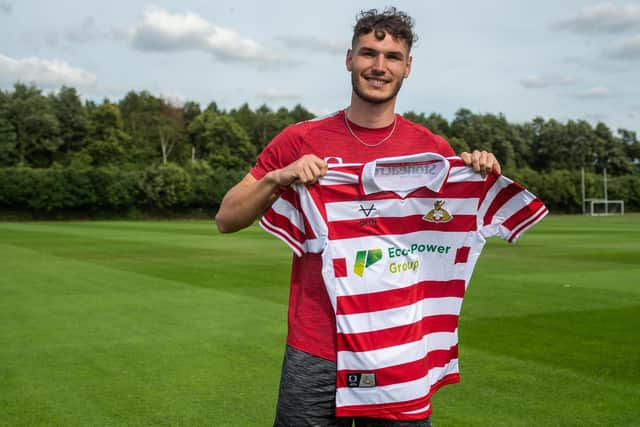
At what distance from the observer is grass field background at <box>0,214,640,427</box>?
7039mm

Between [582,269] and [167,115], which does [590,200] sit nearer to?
[167,115]

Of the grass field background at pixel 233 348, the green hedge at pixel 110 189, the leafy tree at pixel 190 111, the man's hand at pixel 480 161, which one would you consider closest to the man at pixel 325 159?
the man's hand at pixel 480 161

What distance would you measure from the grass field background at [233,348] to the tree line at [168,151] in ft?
216

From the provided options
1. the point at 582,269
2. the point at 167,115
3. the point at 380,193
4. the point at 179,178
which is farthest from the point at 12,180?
the point at 380,193

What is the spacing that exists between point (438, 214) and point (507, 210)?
49cm

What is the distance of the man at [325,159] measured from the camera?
3418 mm

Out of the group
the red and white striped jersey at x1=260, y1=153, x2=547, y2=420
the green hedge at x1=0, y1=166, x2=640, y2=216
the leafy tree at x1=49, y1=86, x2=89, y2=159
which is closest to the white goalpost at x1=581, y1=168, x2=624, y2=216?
the green hedge at x1=0, y1=166, x2=640, y2=216

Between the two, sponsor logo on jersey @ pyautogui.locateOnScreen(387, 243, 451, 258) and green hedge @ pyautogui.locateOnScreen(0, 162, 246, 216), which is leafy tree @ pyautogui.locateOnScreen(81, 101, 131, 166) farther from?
sponsor logo on jersey @ pyautogui.locateOnScreen(387, 243, 451, 258)

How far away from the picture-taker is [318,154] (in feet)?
11.9

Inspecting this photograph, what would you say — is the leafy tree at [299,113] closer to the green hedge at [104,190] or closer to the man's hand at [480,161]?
the green hedge at [104,190]

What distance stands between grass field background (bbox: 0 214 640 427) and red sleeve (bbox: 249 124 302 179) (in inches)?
145

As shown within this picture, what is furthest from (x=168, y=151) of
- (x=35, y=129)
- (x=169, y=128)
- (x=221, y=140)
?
(x=35, y=129)

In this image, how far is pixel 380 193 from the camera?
357 cm

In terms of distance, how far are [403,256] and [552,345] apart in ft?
23.6
